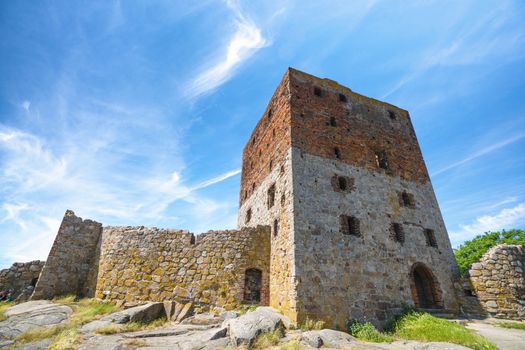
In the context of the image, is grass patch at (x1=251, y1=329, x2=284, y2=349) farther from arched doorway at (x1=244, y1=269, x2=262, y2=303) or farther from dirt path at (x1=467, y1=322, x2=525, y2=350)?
dirt path at (x1=467, y1=322, x2=525, y2=350)

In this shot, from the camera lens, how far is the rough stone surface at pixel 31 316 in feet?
28.5

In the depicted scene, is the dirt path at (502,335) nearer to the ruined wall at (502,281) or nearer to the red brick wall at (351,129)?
the ruined wall at (502,281)

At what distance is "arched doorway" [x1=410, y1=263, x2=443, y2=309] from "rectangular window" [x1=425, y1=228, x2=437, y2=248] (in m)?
1.53

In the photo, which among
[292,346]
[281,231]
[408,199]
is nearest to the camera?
[292,346]

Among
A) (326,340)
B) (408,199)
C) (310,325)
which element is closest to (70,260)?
(310,325)

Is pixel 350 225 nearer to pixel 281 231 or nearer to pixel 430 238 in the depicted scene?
pixel 281 231

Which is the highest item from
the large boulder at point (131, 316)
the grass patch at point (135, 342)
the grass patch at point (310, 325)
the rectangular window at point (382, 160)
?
the rectangular window at point (382, 160)

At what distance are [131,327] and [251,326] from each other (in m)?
4.21

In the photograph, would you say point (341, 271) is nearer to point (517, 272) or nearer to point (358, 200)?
point (358, 200)

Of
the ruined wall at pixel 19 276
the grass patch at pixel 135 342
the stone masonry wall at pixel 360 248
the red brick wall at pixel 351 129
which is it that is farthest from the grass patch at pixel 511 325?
the ruined wall at pixel 19 276

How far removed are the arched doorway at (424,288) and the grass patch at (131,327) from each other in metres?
11.0

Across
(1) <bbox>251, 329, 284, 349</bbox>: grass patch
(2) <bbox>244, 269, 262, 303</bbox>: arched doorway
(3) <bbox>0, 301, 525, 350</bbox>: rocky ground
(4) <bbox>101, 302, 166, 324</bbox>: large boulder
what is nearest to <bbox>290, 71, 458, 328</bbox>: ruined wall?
(3) <bbox>0, 301, 525, 350</bbox>: rocky ground

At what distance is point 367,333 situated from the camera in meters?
9.45

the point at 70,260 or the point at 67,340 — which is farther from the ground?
the point at 70,260
